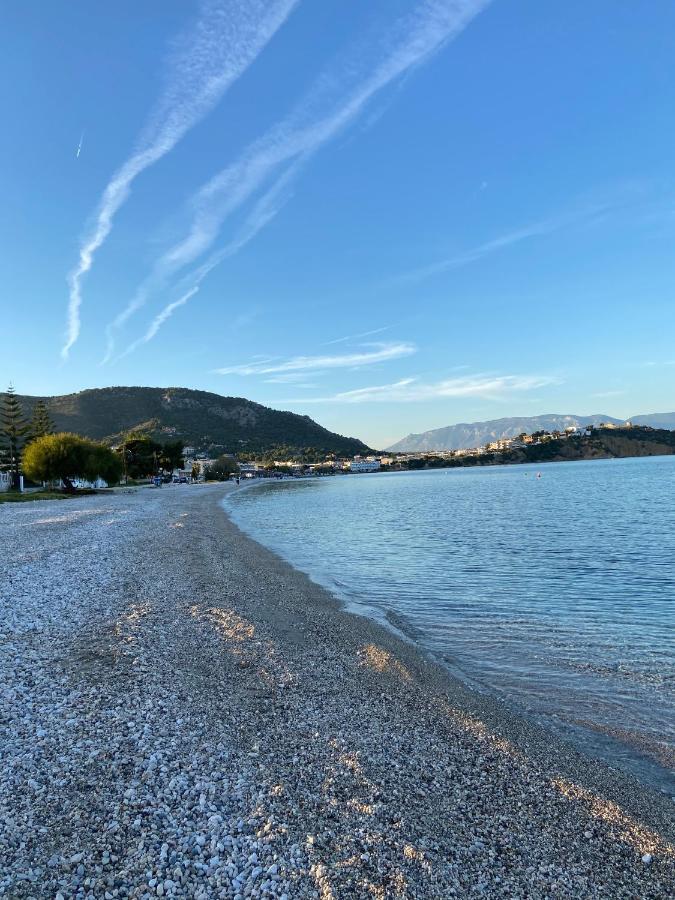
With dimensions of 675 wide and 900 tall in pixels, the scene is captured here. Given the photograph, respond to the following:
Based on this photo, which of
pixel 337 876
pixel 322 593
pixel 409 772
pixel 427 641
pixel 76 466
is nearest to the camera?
pixel 337 876

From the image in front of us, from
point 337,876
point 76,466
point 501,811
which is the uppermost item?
point 76,466

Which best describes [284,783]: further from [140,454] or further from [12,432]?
[140,454]

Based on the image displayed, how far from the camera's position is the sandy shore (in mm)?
4148

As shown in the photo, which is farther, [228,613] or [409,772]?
[228,613]

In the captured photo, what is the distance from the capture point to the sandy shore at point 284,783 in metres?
4.15

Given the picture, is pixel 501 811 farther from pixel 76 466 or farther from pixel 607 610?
pixel 76 466

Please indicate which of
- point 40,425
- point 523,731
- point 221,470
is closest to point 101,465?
point 40,425

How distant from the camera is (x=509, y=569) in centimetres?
1988

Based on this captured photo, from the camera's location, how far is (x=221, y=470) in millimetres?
162750

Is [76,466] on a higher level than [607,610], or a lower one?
higher

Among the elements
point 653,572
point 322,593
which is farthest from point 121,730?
point 653,572

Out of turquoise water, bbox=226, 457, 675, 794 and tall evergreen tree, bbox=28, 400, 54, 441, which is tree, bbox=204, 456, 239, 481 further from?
turquoise water, bbox=226, 457, 675, 794

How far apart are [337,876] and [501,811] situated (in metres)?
2.00

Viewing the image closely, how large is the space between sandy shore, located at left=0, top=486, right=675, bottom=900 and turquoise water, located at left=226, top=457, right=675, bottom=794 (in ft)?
3.59
